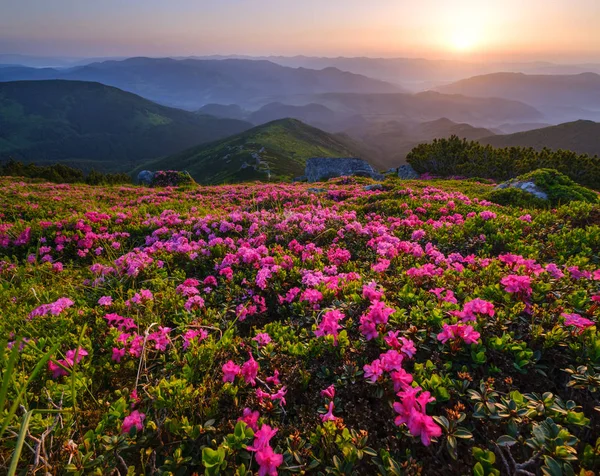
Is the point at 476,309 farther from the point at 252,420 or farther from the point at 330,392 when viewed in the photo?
the point at 252,420

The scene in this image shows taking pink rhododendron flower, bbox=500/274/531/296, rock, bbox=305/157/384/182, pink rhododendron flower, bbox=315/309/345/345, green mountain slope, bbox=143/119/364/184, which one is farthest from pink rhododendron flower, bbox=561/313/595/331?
green mountain slope, bbox=143/119/364/184

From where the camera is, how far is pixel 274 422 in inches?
99.9

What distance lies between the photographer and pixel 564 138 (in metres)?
181

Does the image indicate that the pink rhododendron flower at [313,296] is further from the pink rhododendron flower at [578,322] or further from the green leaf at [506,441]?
the pink rhododendron flower at [578,322]

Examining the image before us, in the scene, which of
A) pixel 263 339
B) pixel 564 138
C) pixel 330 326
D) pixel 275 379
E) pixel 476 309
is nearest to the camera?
pixel 275 379

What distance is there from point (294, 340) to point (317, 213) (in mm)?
5509

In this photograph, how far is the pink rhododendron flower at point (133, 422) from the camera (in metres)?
2.43

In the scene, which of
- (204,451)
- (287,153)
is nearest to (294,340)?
(204,451)

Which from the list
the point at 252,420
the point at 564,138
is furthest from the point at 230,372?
the point at 564,138

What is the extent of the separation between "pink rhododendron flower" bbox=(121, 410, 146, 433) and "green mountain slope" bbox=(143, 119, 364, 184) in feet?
316

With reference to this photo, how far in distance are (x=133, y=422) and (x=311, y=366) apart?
163 cm

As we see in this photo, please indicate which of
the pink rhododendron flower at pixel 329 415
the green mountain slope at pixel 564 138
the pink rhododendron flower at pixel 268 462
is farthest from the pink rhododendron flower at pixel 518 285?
the green mountain slope at pixel 564 138

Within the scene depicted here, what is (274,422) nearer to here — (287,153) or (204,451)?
(204,451)

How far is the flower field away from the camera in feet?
7.08
